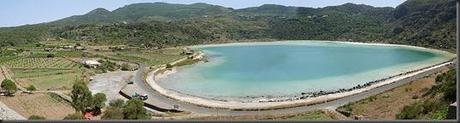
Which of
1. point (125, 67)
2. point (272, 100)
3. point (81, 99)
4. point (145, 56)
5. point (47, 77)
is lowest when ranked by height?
point (145, 56)

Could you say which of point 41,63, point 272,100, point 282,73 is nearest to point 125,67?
point 41,63

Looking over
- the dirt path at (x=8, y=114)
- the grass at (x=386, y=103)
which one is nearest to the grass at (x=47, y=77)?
the dirt path at (x=8, y=114)

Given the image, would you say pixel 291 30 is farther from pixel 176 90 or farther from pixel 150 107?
pixel 150 107

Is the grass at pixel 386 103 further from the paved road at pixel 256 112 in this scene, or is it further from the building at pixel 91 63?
the building at pixel 91 63

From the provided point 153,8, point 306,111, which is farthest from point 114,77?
point 153,8

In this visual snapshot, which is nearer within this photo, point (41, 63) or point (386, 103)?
point (386, 103)

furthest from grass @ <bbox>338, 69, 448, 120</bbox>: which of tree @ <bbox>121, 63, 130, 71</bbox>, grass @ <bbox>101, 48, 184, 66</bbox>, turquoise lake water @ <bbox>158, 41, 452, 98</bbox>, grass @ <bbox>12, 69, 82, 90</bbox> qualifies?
grass @ <bbox>101, 48, 184, 66</bbox>

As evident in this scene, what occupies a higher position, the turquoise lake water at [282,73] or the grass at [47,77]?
the grass at [47,77]

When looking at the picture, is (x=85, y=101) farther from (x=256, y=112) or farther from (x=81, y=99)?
(x=256, y=112)

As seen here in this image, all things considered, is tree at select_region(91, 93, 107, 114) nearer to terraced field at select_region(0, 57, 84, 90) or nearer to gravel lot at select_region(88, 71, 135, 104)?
gravel lot at select_region(88, 71, 135, 104)
